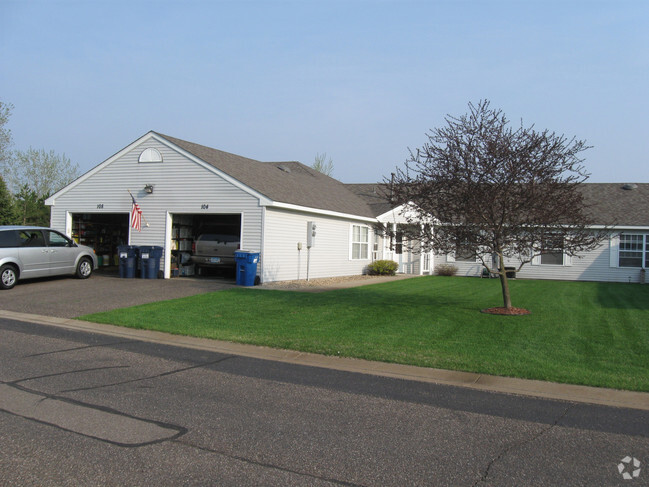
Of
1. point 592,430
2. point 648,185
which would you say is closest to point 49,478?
point 592,430

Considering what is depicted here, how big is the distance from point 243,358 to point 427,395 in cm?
307

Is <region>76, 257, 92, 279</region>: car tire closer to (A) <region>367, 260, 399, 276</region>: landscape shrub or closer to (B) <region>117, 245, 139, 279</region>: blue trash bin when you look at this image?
(B) <region>117, 245, 139, 279</region>: blue trash bin

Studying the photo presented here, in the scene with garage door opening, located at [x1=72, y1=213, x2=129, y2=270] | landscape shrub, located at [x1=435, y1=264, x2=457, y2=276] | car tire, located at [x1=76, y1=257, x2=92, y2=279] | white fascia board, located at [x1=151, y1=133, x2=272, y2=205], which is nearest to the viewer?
white fascia board, located at [x1=151, y1=133, x2=272, y2=205]

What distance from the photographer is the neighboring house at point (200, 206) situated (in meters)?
18.2

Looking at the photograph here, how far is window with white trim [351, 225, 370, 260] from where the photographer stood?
24644 mm

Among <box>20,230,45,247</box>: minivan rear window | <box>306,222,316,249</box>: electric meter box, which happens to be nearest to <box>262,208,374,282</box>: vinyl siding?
<box>306,222,316,249</box>: electric meter box

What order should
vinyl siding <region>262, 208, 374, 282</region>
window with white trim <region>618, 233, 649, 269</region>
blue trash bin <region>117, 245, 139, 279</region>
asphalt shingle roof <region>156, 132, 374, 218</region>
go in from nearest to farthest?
1. vinyl siding <region>262, 208, 374, 282</region>
2. blue trash bin <region>117, 245, 139, 279</region>
3. asphalt shingle roof <region>156, 132, 374, 218</region>
4. window with white trim <region>618, 233, 649, 269</region>

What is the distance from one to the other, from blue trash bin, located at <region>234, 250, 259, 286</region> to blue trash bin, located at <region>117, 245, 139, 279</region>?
13.3ft

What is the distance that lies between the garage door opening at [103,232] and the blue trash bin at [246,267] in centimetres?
840

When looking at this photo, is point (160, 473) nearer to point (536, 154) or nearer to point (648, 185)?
point (536, 154)

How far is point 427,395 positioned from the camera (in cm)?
652

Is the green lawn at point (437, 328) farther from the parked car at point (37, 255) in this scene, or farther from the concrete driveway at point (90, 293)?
the parked car at point (37, 255)

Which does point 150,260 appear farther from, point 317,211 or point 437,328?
point 437,328

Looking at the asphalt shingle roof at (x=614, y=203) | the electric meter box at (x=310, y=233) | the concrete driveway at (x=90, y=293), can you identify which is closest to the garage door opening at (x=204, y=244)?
the concrete driveway at (x=90, y=293)
